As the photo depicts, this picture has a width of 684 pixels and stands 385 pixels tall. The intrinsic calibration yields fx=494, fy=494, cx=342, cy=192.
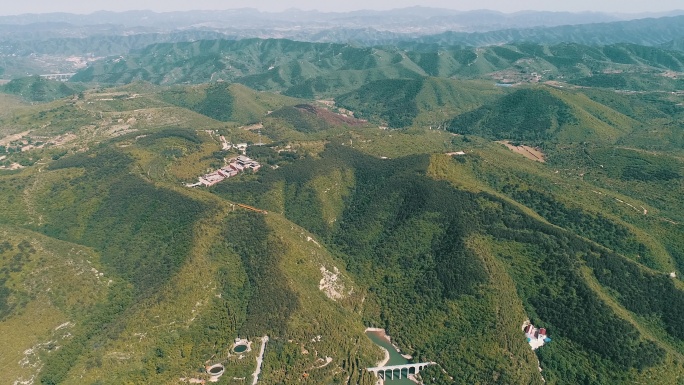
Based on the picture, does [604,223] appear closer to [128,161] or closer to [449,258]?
[449,258]

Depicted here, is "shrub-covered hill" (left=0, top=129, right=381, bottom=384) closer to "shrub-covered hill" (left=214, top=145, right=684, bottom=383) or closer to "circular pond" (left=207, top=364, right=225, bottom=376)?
"circular pond" (left=207, top=364, right=225, bottom=376)

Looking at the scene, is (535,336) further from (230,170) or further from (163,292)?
(230,170)

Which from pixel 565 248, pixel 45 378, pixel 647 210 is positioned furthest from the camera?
pixel 647 210

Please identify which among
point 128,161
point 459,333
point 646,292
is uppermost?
point 128,161

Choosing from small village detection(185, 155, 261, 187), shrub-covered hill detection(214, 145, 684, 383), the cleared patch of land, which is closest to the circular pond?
shrub-covered hill detection(214, 145, 684, 383)

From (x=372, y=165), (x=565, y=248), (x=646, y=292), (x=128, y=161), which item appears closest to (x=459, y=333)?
(x=565, y=248)

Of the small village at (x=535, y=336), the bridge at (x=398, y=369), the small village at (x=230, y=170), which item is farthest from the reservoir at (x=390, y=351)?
the small village at (x=230, y=170)
